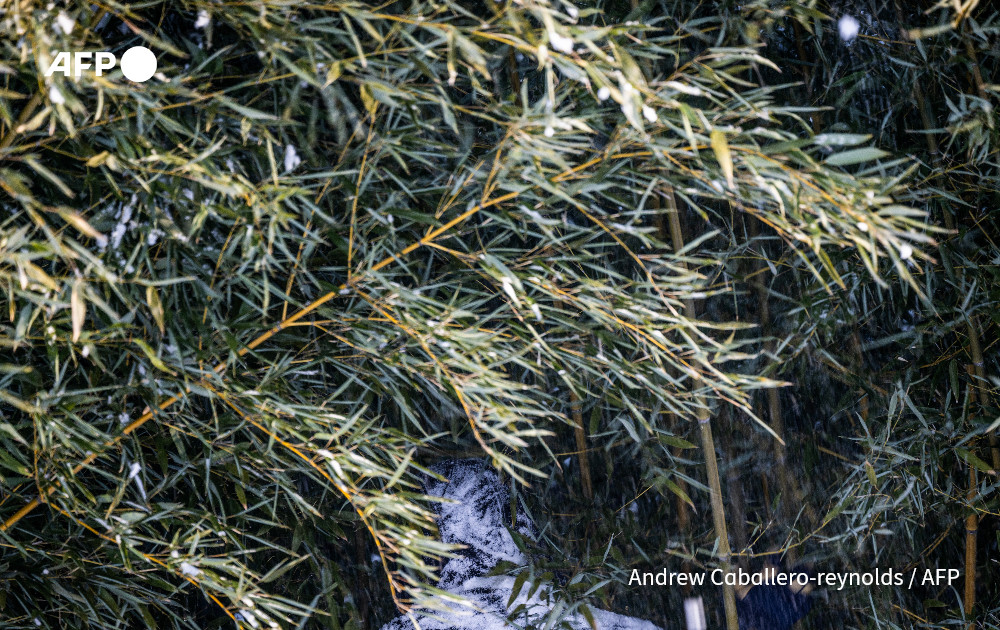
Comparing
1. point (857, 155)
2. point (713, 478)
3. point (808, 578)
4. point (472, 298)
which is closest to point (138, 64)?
point (472, 298)

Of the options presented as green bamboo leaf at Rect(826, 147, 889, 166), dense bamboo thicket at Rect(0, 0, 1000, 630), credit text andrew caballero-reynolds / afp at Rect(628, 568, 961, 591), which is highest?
green bamboo leaf at Rect(826, 147, 889, 166)

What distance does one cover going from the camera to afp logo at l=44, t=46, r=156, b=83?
1.40m

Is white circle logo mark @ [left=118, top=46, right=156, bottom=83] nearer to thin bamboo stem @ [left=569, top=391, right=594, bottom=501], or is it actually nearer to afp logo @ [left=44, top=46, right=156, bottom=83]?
afp logo @ [left=44, top=46, right=156, bottom=83]

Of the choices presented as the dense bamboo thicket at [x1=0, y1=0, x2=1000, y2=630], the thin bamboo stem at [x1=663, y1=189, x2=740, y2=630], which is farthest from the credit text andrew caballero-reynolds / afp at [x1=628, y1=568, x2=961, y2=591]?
the thin bamboo stem at [x1=663, y1=189, x2=740, y2=630]

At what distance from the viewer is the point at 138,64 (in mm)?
1575

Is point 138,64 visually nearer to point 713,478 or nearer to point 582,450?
point 582,450

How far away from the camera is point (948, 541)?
2.38m

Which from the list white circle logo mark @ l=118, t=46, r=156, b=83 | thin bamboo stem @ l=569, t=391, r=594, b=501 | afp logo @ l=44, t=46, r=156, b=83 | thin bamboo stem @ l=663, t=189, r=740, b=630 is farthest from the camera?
thin bamboo stem @ l=569, t=391, r=594, b=501

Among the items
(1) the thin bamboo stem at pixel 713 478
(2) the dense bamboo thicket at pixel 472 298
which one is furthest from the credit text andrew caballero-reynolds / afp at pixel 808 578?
(1) the thin bamboo stem at pixel 713 478

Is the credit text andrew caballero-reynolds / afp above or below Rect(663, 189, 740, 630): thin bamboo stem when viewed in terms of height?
below

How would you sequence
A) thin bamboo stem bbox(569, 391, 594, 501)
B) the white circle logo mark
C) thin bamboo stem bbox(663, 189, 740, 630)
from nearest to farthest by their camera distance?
the white circle logo mark → thin bamboo stem bbox(663, 189, 740, 630) → thin bamboo stem bbox(569, 391, 594, 501)

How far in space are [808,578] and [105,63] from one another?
2.26 meters

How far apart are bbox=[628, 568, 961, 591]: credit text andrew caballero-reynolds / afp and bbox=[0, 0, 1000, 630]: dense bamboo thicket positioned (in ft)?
0.08

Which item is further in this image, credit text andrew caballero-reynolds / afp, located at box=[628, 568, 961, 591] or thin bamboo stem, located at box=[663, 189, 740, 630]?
credit text andrew caballero-reynolds / afp, located at box=[628, 568, 961, 591]
